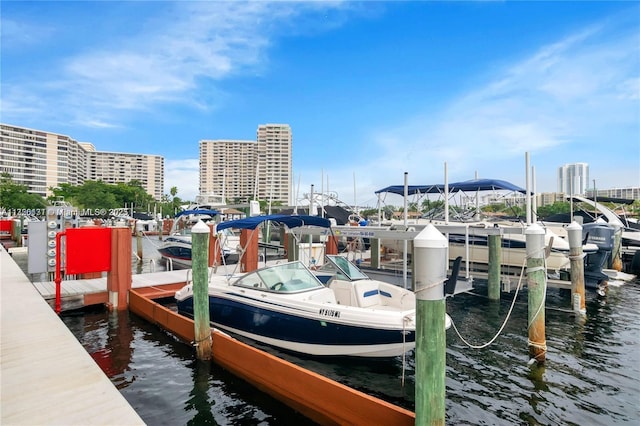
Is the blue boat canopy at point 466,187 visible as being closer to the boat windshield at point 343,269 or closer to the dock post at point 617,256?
the dock post at point 617,256

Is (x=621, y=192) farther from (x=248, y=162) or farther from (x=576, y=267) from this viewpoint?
(x=248, y=162)

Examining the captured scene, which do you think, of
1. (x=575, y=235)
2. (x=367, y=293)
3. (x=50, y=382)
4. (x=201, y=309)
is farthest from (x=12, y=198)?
(x=575, y=235)

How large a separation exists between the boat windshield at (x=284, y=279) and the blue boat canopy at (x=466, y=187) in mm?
9950

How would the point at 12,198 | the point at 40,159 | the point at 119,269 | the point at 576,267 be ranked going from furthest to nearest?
1. the point at 40,159
2. the point at 12,198
3. the point at 576,267
4. the point at 119,269

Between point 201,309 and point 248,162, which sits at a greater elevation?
point 248,162

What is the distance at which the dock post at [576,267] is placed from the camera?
11.5 metres

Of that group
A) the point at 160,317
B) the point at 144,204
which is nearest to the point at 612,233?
the point at 160,317

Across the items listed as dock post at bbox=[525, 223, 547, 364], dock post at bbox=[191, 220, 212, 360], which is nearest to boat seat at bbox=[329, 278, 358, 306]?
dock post at bbox=[191, 220, 212, 360]

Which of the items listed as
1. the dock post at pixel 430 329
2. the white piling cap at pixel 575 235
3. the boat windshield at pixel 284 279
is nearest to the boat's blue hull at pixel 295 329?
the boat windshield at pixel 284 279

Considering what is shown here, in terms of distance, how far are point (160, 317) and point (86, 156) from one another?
183m

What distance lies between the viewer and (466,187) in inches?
642

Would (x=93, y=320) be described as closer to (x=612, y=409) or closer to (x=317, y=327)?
(x=317, y=327)

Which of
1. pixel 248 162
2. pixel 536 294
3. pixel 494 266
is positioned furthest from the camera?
pixel 248 162

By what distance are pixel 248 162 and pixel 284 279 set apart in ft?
559
